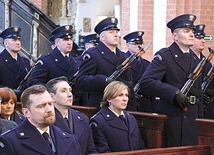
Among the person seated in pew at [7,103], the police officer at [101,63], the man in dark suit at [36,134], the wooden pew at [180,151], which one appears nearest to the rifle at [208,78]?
the police officer at [101,63]

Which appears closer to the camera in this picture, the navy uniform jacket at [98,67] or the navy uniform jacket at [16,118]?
the navy uniform jacket at [16,118]

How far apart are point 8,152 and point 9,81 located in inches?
197

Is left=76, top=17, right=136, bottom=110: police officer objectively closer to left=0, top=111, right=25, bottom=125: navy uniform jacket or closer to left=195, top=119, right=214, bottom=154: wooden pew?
left=0, top=111, right=25, bottom=125: navy uniform jacket

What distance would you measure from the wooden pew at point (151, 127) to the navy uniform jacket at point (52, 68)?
2.14 metres

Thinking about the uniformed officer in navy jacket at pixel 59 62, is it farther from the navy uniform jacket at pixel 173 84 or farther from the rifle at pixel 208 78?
the navy uniform jacket at pixel 173 84

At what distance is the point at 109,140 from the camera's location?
555 centimetres

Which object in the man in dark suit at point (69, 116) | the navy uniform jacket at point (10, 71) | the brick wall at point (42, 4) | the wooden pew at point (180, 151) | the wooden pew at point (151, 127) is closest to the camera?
the wooden pew at point (180, 151)

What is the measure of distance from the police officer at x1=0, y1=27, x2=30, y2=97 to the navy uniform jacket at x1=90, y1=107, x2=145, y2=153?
11.5 feet

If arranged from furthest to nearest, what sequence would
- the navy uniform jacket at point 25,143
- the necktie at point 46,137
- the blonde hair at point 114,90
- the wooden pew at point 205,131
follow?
the blonde hair at point 114,90 → the wooden pew at point 205,131 → the necktie at point 46,137 → the navy uniform jacket at point 25,143

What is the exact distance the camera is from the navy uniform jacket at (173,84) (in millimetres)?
5914

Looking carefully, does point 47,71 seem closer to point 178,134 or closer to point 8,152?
point 178,134

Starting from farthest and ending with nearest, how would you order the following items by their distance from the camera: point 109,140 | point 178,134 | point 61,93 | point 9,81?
1. point 9,81
2. point 178,134
3. point 109,140
4. point 61,93

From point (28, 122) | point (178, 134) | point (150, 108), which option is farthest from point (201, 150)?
point (150, 108)

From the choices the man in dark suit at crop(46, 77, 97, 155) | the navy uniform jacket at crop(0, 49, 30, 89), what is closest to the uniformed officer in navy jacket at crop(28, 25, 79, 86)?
the navy uniform jacket at crop(0, 49, 30, 89)
